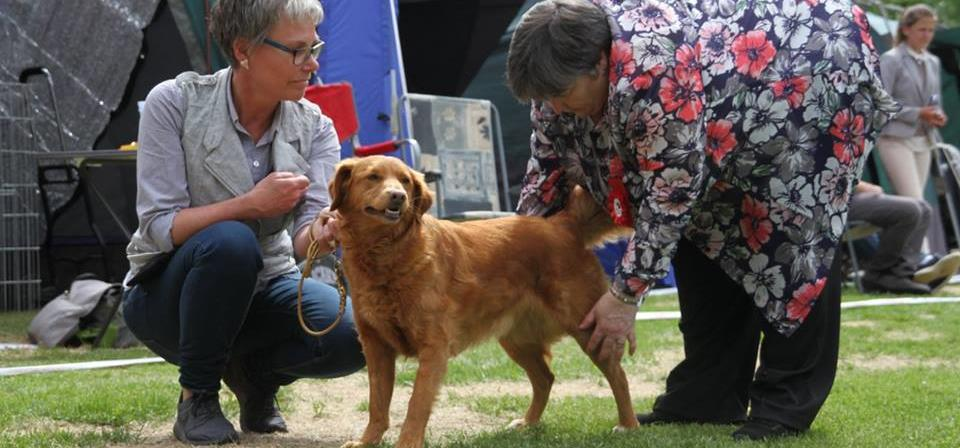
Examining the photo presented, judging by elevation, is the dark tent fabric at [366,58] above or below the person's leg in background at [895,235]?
above

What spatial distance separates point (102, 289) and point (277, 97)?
136 inches

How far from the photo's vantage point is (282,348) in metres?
3.88

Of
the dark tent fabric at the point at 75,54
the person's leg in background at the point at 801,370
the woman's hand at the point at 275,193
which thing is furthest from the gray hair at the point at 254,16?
the dark tent fabric at the point at 75,54

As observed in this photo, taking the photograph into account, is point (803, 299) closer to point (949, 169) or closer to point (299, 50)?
→ point (299, 50)

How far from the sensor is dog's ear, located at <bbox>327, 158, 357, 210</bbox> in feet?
11.5

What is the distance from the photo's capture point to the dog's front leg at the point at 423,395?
3.44 m

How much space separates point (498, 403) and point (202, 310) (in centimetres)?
144

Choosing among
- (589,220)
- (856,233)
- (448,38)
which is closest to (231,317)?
(589,220)

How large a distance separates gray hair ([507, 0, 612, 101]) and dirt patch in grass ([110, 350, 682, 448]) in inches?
51.6

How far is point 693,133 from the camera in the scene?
317cm

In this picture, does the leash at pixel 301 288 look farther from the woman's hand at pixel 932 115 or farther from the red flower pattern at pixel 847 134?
the woman's hand at pixel 932 115

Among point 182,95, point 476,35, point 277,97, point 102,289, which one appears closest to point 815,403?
point 277,97

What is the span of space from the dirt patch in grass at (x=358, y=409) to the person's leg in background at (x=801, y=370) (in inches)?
34.5

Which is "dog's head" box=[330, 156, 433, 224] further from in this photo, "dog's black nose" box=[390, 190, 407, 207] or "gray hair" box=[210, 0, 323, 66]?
"gray hair" box=[210, 0, 323, 66]
